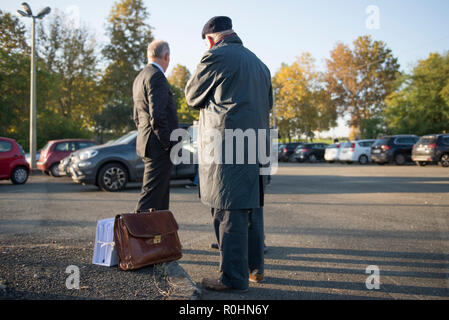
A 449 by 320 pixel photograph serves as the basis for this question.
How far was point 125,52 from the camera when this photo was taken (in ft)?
152

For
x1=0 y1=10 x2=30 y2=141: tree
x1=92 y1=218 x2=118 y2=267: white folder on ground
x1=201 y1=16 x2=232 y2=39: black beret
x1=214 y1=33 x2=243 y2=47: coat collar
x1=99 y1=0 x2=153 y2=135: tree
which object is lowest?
x1=92 y1=218 x2=118 y2=267: white folder on ground

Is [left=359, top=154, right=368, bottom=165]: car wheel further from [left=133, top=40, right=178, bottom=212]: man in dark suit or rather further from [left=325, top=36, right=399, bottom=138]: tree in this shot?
[left=133, top=40, right=178, bottom=212]: man in dark suit

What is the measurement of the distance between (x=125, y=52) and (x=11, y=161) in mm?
35014

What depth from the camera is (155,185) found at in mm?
4434

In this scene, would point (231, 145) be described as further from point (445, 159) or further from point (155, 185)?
point (445, 159)

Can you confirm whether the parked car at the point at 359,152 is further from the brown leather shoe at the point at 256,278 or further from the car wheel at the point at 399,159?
the brown leather shoe at the point at 256,278

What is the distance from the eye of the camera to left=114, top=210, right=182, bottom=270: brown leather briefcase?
354cm

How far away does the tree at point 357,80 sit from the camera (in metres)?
47.2

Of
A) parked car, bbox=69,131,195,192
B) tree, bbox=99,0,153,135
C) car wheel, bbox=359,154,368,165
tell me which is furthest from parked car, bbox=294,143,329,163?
parked car, bbox=69,131,195,192

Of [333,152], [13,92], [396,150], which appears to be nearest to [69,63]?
[13,92]

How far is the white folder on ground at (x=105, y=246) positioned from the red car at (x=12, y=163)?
11304mm

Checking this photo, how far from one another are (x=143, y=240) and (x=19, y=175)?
39.5 ft

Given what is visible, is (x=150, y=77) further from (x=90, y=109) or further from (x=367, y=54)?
(x=367, y=54)

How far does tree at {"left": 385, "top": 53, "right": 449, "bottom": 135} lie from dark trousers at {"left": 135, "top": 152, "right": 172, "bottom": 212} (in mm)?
34305
